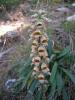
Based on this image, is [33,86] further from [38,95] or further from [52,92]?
[52,92]

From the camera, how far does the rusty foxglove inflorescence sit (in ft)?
10.7

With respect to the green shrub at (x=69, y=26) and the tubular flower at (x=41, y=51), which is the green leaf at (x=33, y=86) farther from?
the green shrub at (x=69, y=26)

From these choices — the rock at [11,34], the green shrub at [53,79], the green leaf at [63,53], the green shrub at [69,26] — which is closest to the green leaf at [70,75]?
the green shrub at [53,79]

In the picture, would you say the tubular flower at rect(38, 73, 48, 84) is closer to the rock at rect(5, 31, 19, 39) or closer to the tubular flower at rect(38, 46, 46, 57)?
the tubular flower at rect(38, 46, 46, 57)

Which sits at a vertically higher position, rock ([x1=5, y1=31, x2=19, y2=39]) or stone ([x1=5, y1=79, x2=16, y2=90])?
rock ([x1=5, y1=31, x2=19, y2=39])

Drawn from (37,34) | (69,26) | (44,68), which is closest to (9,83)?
(44,68)

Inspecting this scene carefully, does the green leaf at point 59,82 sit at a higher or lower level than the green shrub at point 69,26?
lower

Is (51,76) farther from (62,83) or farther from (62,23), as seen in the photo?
(62,23)

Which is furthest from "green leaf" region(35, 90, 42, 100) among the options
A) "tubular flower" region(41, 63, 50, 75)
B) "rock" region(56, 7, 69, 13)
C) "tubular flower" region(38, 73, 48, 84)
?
"rock" region(56, 7, 69, 13)

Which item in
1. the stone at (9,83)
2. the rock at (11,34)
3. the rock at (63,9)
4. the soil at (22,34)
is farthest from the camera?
the rock at (63,9)

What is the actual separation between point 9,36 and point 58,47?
38.0 inches

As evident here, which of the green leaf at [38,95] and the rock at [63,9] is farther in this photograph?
the rock at [63,9]

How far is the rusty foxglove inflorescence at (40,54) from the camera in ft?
10.7

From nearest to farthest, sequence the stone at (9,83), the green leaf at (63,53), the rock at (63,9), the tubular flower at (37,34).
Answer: the tubular flower at (37,34), the green leaf at (63,53), the stone at (9,83), the rock at (63,9)
